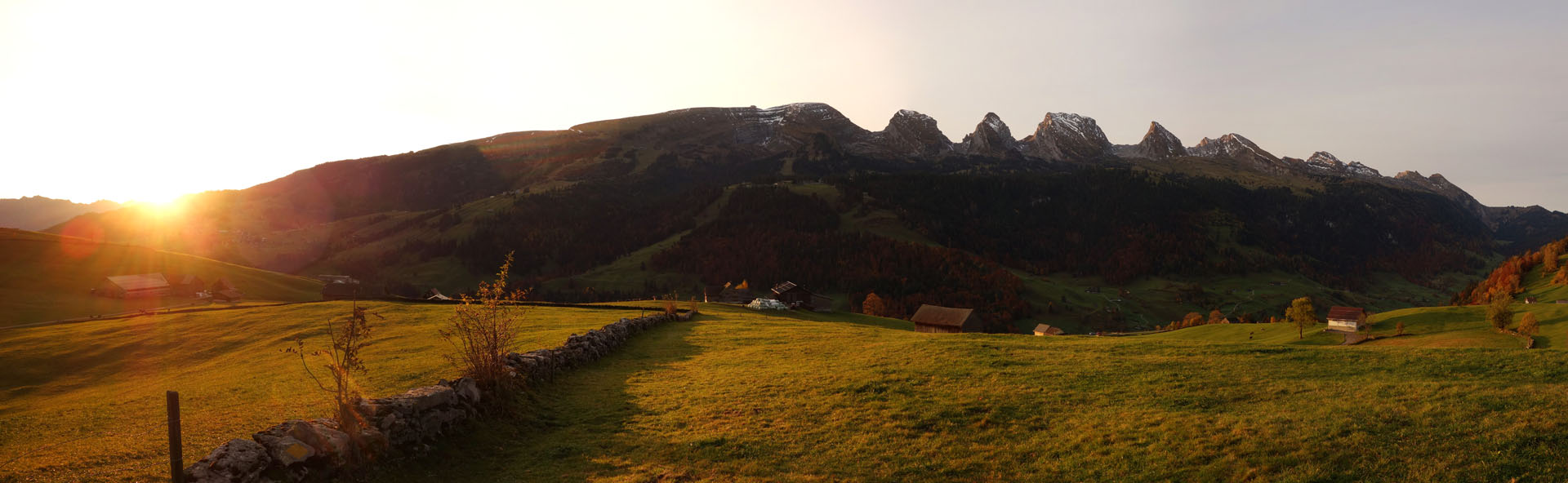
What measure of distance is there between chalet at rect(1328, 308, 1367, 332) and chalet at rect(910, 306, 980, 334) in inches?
1632

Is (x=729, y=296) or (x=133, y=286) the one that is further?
(x=729, y=296)

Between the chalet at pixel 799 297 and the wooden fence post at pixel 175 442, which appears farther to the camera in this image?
the chalet at pixel 799 297

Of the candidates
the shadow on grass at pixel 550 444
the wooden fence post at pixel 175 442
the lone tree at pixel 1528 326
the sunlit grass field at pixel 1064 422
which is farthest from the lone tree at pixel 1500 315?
the wooden fence post at pixel 175 442

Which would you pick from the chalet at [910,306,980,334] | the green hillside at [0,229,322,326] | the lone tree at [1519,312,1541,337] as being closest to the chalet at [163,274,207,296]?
the green hillside at [0,229,322,326]

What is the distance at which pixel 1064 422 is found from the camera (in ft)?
52.8

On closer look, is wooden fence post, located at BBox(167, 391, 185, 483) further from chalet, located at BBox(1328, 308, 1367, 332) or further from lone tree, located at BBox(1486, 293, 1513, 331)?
chalet, located at BBox(1328, 308, 1367, 332)

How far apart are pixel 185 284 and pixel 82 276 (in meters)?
13.1

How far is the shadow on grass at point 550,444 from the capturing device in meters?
14.6

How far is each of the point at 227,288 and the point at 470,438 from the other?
13100cm

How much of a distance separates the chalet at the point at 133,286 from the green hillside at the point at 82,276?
198 cm

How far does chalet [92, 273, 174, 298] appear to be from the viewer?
327 feet

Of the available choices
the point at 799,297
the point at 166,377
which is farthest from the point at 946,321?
the point at 166,377

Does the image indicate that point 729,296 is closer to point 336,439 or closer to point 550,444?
point 550,444

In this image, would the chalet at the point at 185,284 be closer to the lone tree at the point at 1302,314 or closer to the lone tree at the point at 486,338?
the lone tree at the point at 486,338
